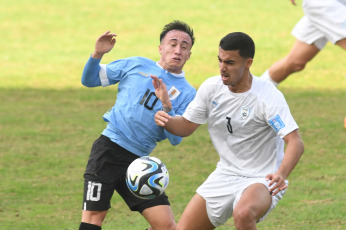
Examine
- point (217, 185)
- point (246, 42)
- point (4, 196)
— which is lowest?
point (4, 196)

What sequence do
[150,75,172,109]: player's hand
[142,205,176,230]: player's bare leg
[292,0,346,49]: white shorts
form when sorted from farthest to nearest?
[292,0,346,49]: white shorts → [142,205,176,230]: player's bare leg → [150,75,172,109]: player's hand

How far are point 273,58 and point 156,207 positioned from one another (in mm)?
12211

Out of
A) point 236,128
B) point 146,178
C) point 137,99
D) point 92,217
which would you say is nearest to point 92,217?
point 92,217

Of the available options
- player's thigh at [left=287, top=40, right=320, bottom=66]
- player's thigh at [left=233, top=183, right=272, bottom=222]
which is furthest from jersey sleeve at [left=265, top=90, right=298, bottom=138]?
player's thigh at [left=287, top=40, right=320, bottom=66]

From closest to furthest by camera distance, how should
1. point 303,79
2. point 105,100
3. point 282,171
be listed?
1. point 282,171
2. point 105,100
3. point 303,79

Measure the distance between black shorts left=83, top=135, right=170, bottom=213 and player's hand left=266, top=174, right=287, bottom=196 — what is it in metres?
1.31

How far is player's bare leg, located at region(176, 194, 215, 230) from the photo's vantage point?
7035 millimetres

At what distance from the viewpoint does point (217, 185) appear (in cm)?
709

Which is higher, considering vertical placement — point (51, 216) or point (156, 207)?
point (156, 207)

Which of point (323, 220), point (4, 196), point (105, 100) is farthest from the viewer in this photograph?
point (105, 100)

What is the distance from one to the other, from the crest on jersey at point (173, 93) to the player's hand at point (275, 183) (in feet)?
4.87

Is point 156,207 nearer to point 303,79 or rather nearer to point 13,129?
point 13,129

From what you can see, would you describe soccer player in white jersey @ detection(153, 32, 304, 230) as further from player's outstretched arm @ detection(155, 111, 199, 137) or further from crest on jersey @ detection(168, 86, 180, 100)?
crest on jersey @ detection(168, 86, 180, 100)

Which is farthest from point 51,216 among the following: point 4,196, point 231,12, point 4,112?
point 231,12
